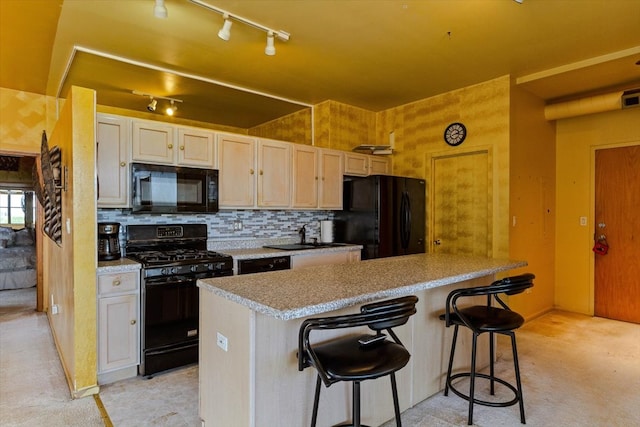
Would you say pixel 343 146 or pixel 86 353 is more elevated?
pixel 343 146

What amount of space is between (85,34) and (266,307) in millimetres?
2960

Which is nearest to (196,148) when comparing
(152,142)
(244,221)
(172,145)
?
(172,145)

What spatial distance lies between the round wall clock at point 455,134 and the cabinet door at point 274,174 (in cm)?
199

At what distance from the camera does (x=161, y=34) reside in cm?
297

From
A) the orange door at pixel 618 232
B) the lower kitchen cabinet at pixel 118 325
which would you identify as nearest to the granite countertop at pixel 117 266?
the lower kitchen cabinet at pixel 118 325

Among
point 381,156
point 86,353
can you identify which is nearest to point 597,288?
point 381,156

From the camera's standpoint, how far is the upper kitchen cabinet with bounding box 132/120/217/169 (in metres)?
3.16

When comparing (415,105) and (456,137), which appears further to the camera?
(415,105)

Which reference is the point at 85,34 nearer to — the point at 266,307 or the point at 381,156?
the point at 266,307

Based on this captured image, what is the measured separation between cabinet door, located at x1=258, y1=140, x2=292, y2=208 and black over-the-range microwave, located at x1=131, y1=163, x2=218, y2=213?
1.80ft

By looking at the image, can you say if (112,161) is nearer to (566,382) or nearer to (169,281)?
(169,281)

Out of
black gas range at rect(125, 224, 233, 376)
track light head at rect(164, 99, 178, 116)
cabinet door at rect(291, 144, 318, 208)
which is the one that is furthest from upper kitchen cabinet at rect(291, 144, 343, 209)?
track light head at rect(164, 99, 178, 116)

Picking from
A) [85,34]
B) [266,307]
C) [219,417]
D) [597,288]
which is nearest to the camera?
[266,307]

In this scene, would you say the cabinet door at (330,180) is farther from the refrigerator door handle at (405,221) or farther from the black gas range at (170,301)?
the black gas range at (170,301)
